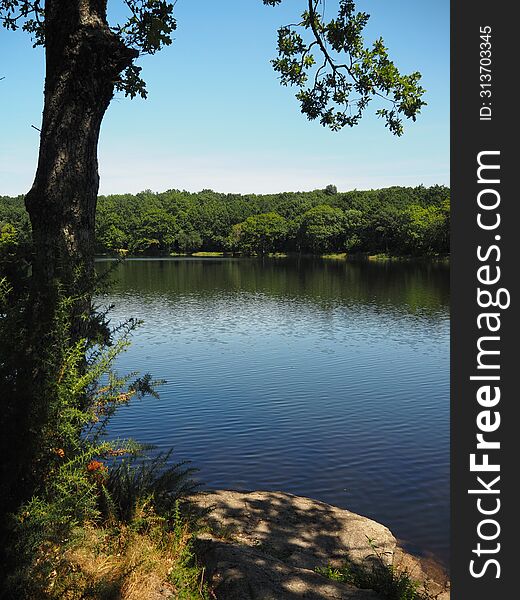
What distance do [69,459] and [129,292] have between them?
48.1 m

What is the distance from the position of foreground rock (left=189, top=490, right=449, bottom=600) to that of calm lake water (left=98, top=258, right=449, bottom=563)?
126 cm

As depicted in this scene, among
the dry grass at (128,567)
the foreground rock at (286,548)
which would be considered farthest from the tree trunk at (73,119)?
the foreground rock at (286,548)

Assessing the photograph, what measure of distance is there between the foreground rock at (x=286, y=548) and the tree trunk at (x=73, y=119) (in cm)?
333

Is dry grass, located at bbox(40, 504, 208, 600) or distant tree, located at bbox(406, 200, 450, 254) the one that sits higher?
distant tree, located at bbox(406, 200, 450, 254)

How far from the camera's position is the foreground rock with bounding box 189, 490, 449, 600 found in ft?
17.1

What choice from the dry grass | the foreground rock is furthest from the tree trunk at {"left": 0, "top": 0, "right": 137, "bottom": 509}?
the foreground rock

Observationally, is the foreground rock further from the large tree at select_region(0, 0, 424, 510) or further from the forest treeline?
the forest treeline

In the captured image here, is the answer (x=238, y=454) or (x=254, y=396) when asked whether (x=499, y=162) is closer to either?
(x=238, y=454)

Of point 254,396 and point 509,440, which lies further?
point 254,396

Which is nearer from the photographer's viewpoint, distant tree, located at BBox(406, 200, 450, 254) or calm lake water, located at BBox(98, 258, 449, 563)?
calm lake water, located at BBox(98, 258, 449, 563)

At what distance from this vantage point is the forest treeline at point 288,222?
11494cm

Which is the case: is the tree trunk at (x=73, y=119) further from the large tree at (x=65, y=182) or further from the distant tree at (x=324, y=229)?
the distant tree at (x=324, y=229)

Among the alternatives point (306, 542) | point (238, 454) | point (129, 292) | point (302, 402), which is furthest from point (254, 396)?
point (129, 292)

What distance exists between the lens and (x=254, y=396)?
18.8 meters
